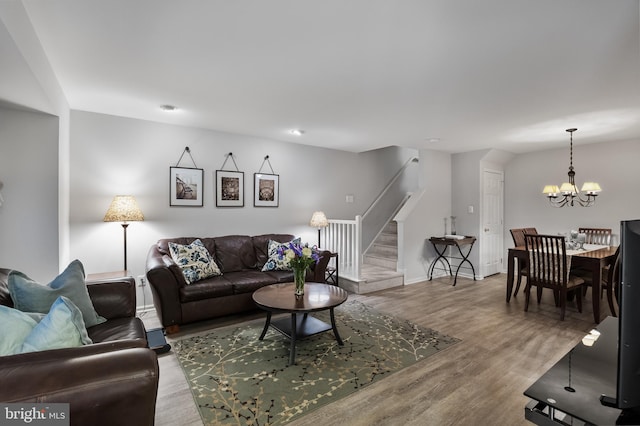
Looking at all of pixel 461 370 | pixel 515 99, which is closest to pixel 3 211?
pixel 461 370

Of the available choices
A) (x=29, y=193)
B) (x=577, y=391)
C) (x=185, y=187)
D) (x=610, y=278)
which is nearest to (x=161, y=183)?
(x=185, y=187)

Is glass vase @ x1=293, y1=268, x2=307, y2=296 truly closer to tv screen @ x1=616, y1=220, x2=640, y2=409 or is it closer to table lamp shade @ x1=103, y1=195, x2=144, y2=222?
table lamp shade @ x1=103, y1=195, x2=144, y2=222

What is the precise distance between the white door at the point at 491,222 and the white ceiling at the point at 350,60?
6.61ft

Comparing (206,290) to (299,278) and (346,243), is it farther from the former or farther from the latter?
(346,243)

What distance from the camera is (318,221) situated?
4.86 meters

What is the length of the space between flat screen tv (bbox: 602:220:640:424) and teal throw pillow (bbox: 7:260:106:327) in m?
2.48

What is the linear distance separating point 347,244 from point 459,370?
2616 mm

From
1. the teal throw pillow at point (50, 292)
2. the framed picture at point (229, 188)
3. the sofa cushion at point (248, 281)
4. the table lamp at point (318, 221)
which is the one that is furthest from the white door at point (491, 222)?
the teal throw pillow at point (50, 292)

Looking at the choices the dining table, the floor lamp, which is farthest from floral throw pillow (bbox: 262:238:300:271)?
the dining table

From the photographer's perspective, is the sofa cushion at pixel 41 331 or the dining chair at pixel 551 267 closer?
the sofa cushion at pixel 41 331

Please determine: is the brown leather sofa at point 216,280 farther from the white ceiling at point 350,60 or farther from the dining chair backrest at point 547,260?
the dining chair backrest at point 547,260

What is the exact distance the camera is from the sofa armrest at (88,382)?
953 millimetres

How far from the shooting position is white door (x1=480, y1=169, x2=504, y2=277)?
18.6 ft

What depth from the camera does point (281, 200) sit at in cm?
488
